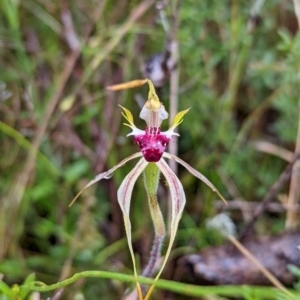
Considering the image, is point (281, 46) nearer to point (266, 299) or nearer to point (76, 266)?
point (266, 299)

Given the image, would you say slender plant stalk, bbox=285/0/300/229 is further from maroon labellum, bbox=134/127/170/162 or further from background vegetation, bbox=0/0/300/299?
maroon labellum, bbox=134/127/170/162

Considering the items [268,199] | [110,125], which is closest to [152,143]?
[268,199]

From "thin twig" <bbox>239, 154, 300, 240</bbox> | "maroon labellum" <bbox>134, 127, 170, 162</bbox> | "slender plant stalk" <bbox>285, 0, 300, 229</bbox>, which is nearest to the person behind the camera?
"maroon labellum" <bbox>134, 127, 170, 162</bbox>

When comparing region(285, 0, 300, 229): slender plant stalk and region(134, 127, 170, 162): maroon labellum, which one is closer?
region(134, 127, 170, 162): maroon labellum

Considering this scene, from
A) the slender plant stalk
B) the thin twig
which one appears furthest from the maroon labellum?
the slender plant stalk

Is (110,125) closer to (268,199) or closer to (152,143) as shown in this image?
(268,199)

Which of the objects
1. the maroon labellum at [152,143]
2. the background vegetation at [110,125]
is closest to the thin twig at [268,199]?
the background vegetation at [110,125]
